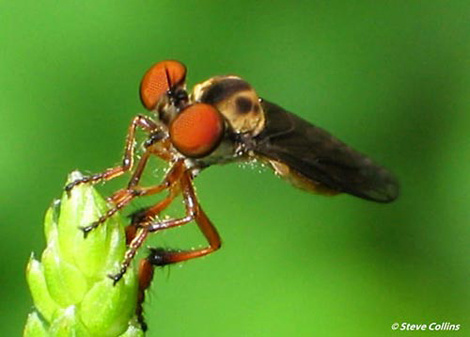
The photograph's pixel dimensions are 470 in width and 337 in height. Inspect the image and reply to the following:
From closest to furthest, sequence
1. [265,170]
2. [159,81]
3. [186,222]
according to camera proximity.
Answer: [186,222]
[159,81]
[265,170]

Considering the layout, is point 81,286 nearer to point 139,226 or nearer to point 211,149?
point 139,226

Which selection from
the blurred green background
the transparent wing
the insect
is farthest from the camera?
the blurred green background

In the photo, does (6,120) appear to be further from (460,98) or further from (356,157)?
(460,98)

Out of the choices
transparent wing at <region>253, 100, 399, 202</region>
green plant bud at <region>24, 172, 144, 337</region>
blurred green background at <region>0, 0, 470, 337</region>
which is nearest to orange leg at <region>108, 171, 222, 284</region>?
green plant bud at <region>24, 172, 144, 337</region>

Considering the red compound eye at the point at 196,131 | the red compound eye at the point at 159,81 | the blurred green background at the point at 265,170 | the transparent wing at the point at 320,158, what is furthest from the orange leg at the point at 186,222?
the blurred green background at the point at 265,170

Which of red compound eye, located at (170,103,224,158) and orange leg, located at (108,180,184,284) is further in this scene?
red compound eye, located at (170,103,224,158)

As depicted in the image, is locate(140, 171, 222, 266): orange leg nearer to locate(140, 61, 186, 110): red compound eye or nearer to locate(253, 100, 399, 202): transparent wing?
locate(140, 61, 186, 110): red compound eye

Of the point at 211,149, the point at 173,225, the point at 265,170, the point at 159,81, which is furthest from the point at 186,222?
the point at 265,170
